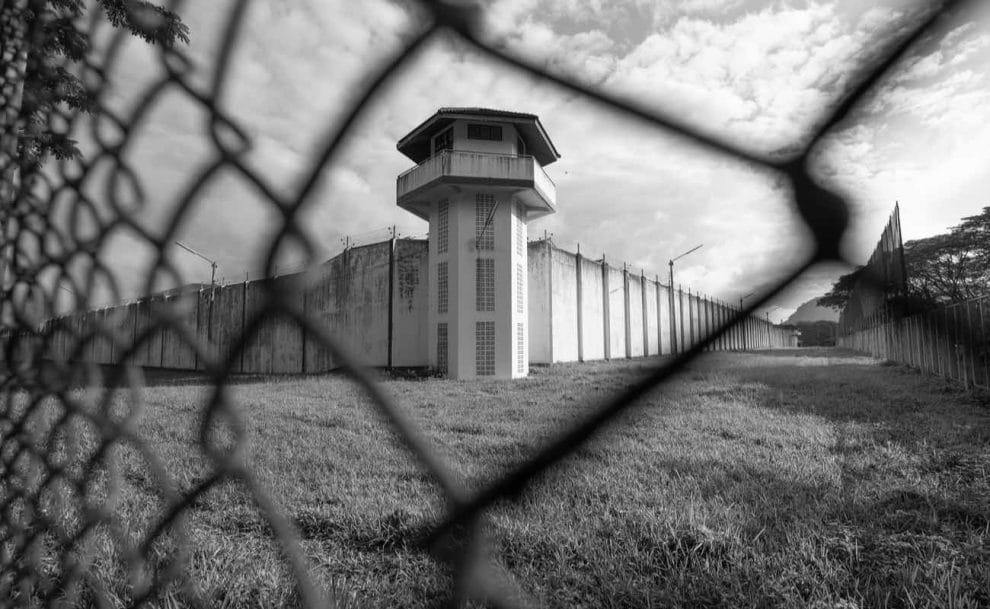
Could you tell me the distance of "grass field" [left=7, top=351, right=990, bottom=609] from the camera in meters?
1.16

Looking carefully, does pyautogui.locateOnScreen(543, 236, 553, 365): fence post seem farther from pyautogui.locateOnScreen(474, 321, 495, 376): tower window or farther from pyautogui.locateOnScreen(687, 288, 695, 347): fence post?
pyautogui.locateOnScreen(687, 288, 695, 347): fence post

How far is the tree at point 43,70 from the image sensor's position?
2.24 feet

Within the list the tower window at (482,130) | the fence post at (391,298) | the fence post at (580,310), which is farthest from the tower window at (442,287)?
the tower window at (482,130)

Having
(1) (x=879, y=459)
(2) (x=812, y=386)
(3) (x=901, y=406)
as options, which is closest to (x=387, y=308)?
(2) (x=812, y=386)

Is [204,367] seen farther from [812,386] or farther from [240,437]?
[812,386]

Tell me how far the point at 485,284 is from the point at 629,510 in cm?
859

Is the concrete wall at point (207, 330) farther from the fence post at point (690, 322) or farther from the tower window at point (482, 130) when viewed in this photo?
the tower window at point (482, 130)

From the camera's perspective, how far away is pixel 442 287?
34.2ft

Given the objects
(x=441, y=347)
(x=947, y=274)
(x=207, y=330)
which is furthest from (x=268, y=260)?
(x=441, y=347)

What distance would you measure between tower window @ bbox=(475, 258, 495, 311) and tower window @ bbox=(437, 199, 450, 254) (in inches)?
29.0

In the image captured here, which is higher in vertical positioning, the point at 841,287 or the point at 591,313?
the point at 591,313

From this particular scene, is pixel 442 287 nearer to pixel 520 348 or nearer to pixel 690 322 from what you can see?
pixel 520 348

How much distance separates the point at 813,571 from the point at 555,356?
447 inches

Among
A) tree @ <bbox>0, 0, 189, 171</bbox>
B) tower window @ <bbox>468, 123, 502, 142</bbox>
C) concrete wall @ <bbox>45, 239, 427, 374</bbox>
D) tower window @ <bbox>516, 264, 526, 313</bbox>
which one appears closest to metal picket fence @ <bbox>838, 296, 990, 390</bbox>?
tower window @ <bbox>468, 123, 502, 142</bbox>
